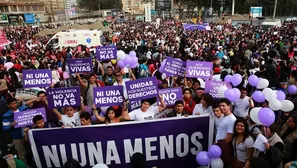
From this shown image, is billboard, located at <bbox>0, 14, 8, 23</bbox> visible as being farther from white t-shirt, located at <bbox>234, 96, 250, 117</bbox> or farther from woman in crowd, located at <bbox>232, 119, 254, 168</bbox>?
woman in crowd, located at <bbox>232, 119, 254, 168</bbox>

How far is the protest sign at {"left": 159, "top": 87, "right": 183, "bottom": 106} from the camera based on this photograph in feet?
17.0

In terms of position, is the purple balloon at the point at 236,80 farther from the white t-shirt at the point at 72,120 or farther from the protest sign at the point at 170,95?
the white t-shirt at the point at 72,120

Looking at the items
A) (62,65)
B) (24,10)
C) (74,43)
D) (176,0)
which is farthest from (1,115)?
(24,10)

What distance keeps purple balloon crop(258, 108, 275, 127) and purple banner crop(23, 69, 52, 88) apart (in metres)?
4.58

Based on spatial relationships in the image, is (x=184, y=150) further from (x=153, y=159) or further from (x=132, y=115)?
(x=132, y=115)

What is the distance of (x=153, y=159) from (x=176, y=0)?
71.6 m

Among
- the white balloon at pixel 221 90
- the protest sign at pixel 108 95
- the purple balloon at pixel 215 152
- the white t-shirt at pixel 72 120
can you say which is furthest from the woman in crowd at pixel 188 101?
the white t-shirt at pixel 72 120

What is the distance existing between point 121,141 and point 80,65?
326cm

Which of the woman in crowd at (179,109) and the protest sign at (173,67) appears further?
the protest sign at (173,67)

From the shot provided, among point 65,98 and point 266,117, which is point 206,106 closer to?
point 266,117

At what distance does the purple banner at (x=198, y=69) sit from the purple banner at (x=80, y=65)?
2.56 metres

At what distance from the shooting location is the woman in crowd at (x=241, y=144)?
3.57 metres

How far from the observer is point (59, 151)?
13.9ft

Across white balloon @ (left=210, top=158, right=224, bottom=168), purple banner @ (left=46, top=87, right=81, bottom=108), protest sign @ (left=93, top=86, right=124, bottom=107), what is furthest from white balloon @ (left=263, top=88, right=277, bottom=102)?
purple banner @ (left=46, top=87, right=81, bottom=108)
